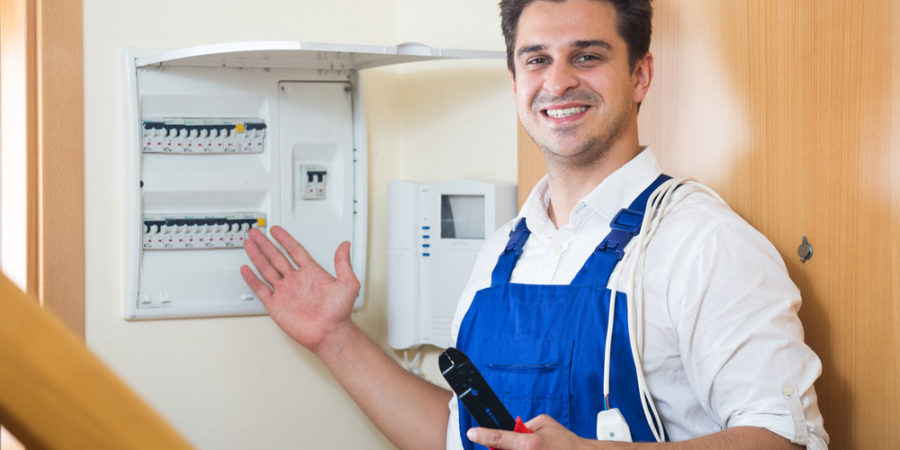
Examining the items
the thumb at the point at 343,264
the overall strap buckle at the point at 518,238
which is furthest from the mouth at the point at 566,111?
the thumb at the point at 343,264

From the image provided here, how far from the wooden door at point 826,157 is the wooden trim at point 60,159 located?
51.7 inches

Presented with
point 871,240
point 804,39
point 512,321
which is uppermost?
point 804,39

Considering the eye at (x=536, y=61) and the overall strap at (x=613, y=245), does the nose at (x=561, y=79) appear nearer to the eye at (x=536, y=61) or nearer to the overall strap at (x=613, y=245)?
the eye at (x=536, y=61)

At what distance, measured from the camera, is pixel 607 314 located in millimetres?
1320

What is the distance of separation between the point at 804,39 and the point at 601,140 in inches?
14.2

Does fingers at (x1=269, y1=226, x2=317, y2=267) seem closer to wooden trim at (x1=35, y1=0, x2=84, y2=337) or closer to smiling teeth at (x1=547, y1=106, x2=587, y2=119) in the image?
wooden trim at (x1=35, y1=0, x2=84, y2=337)

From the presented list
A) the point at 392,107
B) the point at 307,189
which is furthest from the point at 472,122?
the point at 307,189

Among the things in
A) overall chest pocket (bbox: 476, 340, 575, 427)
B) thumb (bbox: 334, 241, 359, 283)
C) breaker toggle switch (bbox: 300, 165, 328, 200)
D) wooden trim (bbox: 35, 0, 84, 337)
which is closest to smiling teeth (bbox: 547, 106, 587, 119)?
overall chest pocket (bbox: 476, 340, 575, 427)

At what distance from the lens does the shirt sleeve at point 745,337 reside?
1.17 m

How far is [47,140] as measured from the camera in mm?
1788

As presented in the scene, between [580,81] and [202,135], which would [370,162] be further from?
[580,81]

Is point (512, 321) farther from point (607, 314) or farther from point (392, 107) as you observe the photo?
point (392, 107)

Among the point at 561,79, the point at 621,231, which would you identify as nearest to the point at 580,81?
the point at 561,79

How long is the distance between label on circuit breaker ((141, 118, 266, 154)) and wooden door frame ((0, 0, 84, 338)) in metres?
0.15
